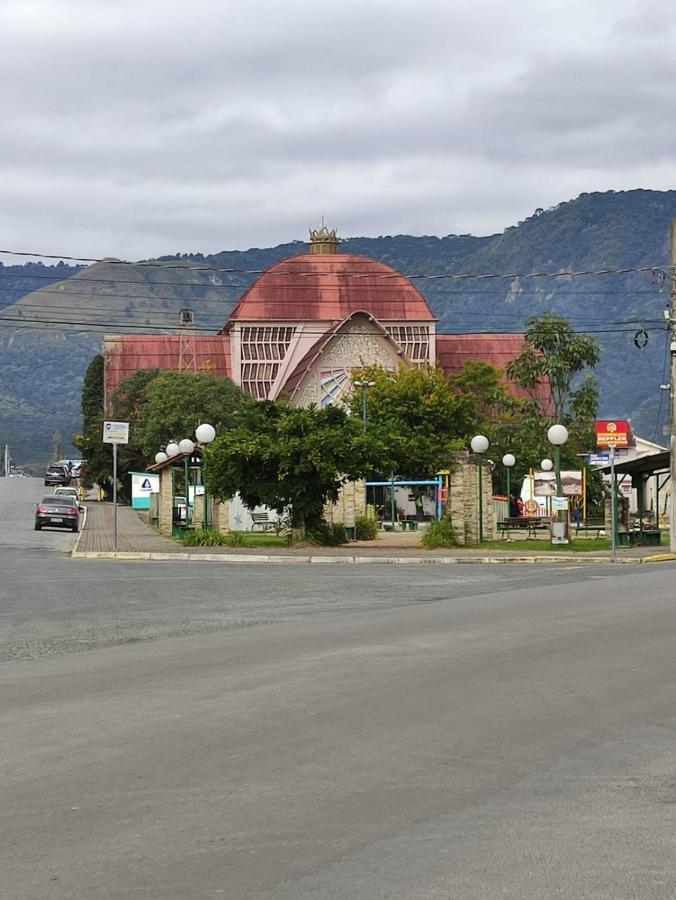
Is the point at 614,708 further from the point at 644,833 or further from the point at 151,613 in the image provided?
the point at 151,613

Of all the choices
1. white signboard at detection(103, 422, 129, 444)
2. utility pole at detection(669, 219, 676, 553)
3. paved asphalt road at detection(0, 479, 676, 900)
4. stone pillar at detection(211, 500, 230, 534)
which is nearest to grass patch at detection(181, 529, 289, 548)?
stone pillar at detection(211, 500, 230, 534)

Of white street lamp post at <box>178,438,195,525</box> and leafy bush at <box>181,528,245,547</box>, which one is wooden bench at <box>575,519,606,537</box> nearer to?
white street lamp post at <box>178,438,195,525</box>

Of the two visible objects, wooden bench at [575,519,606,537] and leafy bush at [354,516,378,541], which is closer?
leafy bush at [354,516,378,541]

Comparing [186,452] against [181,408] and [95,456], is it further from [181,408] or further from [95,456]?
[95,456]

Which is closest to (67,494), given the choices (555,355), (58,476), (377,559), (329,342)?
(555,355)

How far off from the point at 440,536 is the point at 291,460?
16.4ft

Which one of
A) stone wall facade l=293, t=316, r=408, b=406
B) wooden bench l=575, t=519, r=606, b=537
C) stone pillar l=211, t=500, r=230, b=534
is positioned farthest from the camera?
stone wall facade l=293, t=316, r=408, b=406

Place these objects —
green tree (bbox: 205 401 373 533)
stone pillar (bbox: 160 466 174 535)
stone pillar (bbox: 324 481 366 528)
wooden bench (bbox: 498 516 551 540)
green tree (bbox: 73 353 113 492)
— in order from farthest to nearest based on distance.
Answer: green tree (bbox: 73 353 113 492), wooden bench (bbox: 498 516 551 540), stone pillar (bbox: 160 466 174 535), stone pillar (bbox: 324 481 366 528), green tree (bbox: 205 401 373 533)

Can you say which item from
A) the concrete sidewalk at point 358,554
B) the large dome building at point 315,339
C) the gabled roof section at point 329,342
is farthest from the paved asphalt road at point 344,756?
the large dome building at point 315,339

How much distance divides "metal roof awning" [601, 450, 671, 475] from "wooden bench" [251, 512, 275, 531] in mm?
14482

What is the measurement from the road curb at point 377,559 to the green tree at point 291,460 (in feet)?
11.1

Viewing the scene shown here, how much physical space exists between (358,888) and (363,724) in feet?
13.2

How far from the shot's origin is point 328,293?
11438 cm

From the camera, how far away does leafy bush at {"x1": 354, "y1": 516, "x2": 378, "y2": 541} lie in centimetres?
4703
